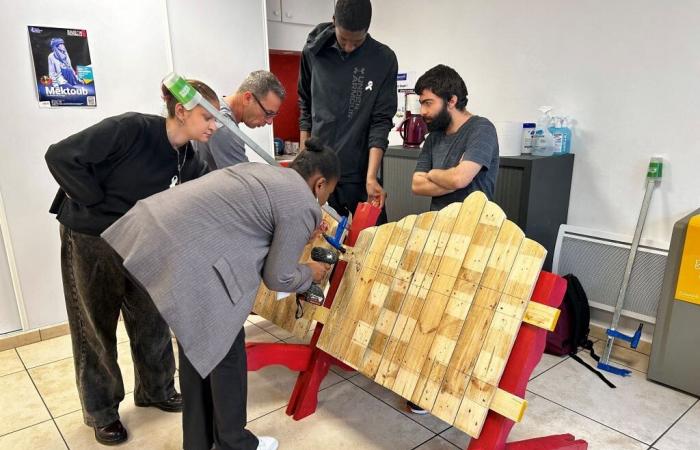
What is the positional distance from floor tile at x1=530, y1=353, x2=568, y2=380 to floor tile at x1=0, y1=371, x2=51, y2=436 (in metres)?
2.26

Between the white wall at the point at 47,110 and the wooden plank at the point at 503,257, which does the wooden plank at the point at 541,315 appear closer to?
the wooden plank at the point at 503,257

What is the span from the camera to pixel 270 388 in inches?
84.7

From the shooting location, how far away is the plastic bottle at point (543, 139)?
8.60 ft

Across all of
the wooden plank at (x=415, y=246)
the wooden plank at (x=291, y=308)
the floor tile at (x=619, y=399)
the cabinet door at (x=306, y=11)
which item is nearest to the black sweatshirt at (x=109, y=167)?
the wooden plank at (x=291, y=308)

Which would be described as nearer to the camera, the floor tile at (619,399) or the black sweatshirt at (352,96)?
the floor tile at (619,399)

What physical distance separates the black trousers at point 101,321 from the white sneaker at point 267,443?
1.92 ft

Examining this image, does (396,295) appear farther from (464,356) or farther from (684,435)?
(684,435)

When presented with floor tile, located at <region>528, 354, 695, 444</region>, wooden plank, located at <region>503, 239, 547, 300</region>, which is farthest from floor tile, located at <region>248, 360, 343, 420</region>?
wooden plank, located at <region>503, 239, 547, 300</region>

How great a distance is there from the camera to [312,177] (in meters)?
1.44

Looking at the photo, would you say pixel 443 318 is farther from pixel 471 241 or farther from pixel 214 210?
pixel 214 210

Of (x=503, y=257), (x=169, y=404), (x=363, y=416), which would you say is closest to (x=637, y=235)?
(x=503, y=257)

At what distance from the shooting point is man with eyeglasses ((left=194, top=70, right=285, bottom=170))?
176cm

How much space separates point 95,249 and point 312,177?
2.69 feet

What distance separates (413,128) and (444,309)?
1830 millimetres
